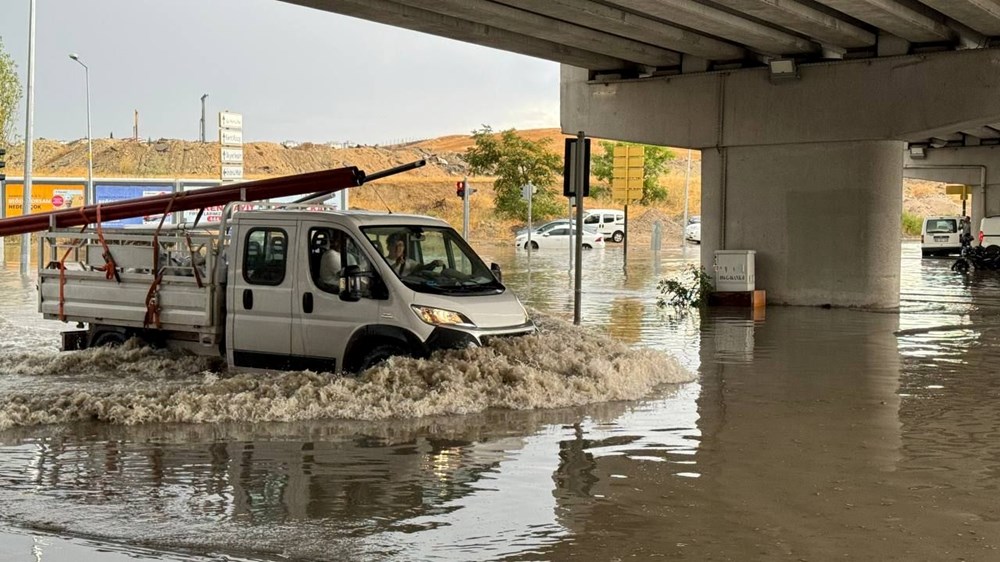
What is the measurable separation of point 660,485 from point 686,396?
3.86 metres

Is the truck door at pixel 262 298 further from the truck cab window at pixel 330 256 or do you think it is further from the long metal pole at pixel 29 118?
the long metal pole at pixel 29 118

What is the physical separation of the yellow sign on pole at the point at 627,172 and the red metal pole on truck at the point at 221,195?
3099 centimetres

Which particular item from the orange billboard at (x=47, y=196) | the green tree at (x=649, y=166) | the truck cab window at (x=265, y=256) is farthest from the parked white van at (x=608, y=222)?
the truck cab window at (x=265, y=256)

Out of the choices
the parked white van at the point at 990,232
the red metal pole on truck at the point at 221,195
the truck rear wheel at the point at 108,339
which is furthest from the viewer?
the parked white van at the point at 990,232

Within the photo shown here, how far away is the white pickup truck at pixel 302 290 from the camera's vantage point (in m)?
11.1

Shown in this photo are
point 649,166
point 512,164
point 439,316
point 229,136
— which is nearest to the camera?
point 439,316

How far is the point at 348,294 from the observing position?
36.6ft

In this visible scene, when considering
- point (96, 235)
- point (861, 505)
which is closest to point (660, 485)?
point (861, 505)

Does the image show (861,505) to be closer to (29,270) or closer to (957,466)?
(957,466)

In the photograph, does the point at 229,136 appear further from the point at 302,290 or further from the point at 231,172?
the point at 302,290

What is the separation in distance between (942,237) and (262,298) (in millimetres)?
42265

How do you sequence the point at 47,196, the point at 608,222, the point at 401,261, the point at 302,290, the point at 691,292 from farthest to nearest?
the point at 608,222
the point at 47,196
the point at 691,292
the point at 401,261
the point at 302,290

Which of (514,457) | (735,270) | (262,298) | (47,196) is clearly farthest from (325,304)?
(47,196)

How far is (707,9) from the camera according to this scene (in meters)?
18.4
